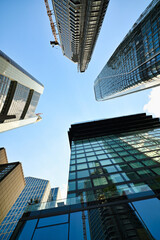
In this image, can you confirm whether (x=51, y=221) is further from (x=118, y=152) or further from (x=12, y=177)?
Result: (x=12, y=177)

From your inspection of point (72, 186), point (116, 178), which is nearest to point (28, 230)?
point (72, 186)

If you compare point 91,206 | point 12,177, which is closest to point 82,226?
point 91,206

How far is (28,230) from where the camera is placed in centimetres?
701

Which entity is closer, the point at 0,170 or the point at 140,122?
the point at 140,122

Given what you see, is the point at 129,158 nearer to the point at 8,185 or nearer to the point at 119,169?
the point at 119,169

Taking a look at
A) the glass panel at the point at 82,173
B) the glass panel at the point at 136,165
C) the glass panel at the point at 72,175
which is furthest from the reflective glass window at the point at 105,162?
the glass panel at the point at 72,175

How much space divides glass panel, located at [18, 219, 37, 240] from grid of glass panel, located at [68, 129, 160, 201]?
4163 millimetres

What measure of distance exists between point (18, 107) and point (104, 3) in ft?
294

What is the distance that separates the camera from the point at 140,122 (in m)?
30.2

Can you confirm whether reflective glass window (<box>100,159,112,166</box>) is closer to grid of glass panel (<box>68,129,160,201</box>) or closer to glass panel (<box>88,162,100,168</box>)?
grid of glass panel (<box>68,129,160,201</box>)

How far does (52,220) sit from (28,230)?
→ 1457 mm

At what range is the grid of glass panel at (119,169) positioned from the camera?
425 inches

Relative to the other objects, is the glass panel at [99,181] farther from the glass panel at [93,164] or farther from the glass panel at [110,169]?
the glass panel at [93,164]

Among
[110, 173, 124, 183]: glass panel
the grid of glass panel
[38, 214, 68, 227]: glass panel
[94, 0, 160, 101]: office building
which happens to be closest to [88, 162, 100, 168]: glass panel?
the grid of glass panel
